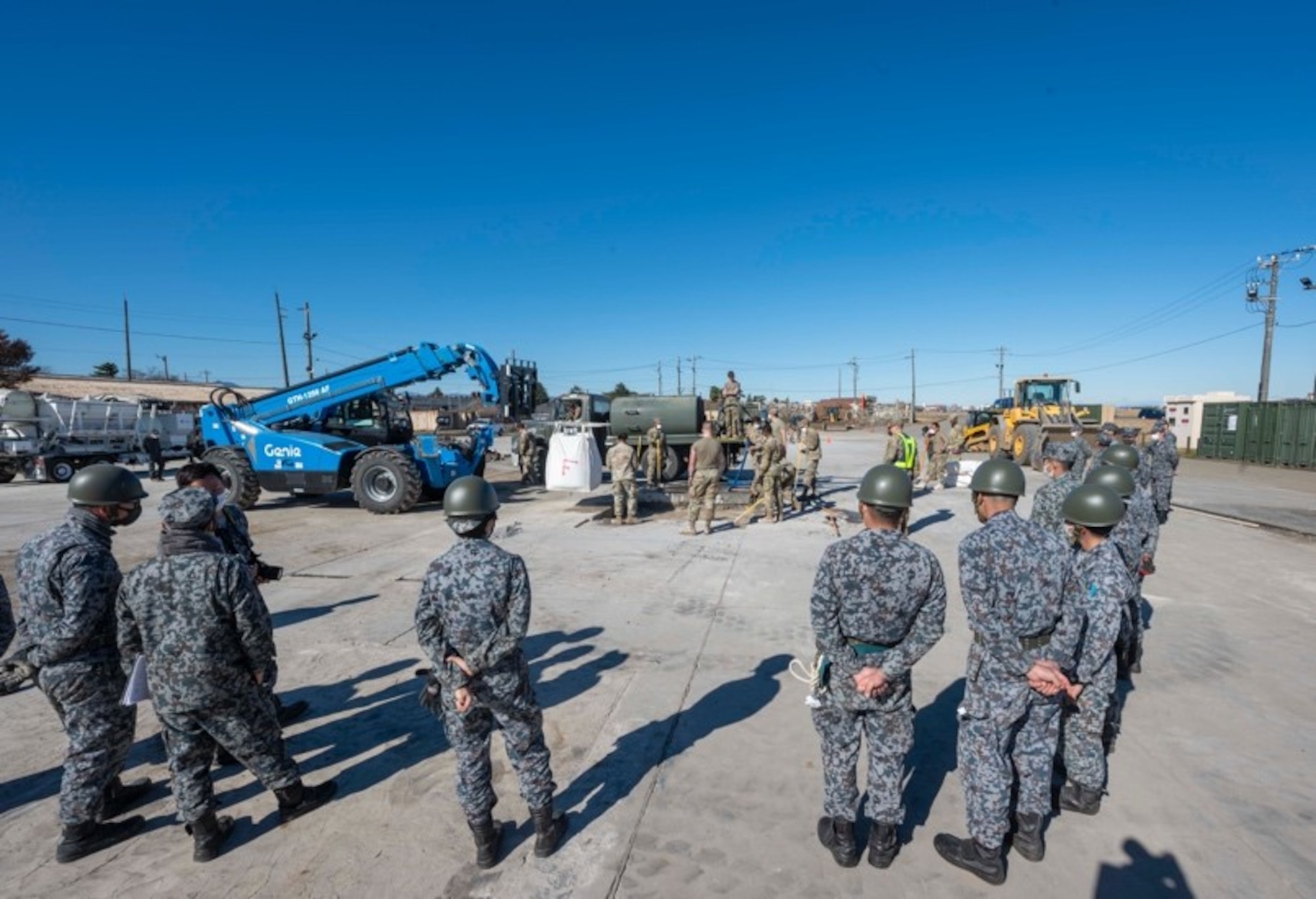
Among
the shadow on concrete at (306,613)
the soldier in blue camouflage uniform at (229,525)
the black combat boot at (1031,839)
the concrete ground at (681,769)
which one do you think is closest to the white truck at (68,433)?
the concrete ground at (681,769)

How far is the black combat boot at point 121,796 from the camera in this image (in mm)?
2775

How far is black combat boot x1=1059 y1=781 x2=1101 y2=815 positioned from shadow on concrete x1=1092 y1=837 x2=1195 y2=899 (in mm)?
228

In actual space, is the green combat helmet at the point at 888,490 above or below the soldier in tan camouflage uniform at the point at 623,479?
above

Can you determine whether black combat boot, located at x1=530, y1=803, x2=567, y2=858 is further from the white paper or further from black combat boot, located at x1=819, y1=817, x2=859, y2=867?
the white paper

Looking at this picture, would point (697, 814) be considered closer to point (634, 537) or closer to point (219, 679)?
point (219, 679)

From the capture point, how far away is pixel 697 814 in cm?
275

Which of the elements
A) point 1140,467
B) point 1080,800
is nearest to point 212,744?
point 1080,800

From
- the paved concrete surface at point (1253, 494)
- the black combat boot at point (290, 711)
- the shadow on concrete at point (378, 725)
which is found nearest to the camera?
the shadow on concrete at point (378, 725)

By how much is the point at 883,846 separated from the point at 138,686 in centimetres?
331

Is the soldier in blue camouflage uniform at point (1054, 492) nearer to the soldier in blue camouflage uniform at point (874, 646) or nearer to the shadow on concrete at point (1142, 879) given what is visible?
the shadow on concrete at point (1142, 879)

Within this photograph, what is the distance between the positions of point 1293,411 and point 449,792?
27.6m

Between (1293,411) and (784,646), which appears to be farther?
(1293,411)

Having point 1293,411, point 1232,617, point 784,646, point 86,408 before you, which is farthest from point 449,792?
point 1293,411

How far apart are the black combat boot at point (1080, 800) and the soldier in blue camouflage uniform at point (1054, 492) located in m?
1.77
